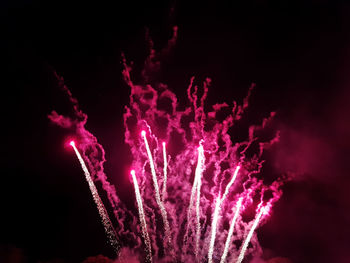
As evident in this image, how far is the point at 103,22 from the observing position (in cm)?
1080

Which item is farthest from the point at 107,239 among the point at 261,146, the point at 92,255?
the point at 261,146

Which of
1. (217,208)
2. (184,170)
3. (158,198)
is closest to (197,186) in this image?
(184,170)

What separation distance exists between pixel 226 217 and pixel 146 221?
8.69ft

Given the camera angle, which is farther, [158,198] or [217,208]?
[158,198]

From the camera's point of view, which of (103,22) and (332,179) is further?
(332,179)

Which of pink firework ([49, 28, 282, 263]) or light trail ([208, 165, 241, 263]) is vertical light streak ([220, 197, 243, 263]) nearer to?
pink firework ([49, 28, 282, 263])

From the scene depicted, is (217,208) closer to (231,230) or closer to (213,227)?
(213,227)

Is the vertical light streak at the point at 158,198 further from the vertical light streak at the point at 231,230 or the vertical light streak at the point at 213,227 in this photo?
the vertical light streak at the point at 231,230

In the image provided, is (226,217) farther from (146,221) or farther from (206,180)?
(146,221)

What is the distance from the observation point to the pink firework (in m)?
10.4

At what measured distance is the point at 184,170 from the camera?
1058 cm

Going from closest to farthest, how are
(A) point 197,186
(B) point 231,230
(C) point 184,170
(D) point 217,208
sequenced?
1. (D) point 217,208
2. (A) point 197,186
3. (B) point 231,230
4. (C) point 184,170

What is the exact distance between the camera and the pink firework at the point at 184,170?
34.1 ft

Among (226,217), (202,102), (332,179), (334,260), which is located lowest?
(334,260)
